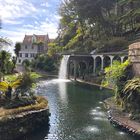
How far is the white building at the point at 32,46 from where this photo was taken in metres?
128

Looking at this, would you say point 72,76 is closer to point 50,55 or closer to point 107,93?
point 50,55

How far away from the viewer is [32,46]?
129000mm

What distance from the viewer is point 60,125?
107ft

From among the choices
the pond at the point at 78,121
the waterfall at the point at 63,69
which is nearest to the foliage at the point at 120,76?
the pond at the point at 78,121

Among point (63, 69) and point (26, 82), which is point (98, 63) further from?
point (26, 82)

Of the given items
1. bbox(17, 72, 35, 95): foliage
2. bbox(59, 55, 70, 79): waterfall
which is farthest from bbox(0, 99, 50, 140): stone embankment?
bbox(59, 55, 70, 79): waterfall

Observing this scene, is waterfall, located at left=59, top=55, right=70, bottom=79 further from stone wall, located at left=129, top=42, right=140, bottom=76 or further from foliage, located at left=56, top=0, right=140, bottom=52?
stone wall, located at left=129, top=42, right=140, bottom=76

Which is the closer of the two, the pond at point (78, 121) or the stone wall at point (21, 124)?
the stone wall at point (21, 124)

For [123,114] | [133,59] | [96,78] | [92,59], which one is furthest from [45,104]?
[92,59]

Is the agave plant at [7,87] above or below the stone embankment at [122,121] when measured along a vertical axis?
above

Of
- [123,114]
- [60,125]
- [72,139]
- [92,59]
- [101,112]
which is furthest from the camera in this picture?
[92,59]

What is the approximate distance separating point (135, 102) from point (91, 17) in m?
57.6

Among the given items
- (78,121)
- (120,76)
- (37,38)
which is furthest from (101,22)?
(78,121)

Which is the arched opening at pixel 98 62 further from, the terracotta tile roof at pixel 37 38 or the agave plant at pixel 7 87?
the terracotta tile roof at pixel 37 38
